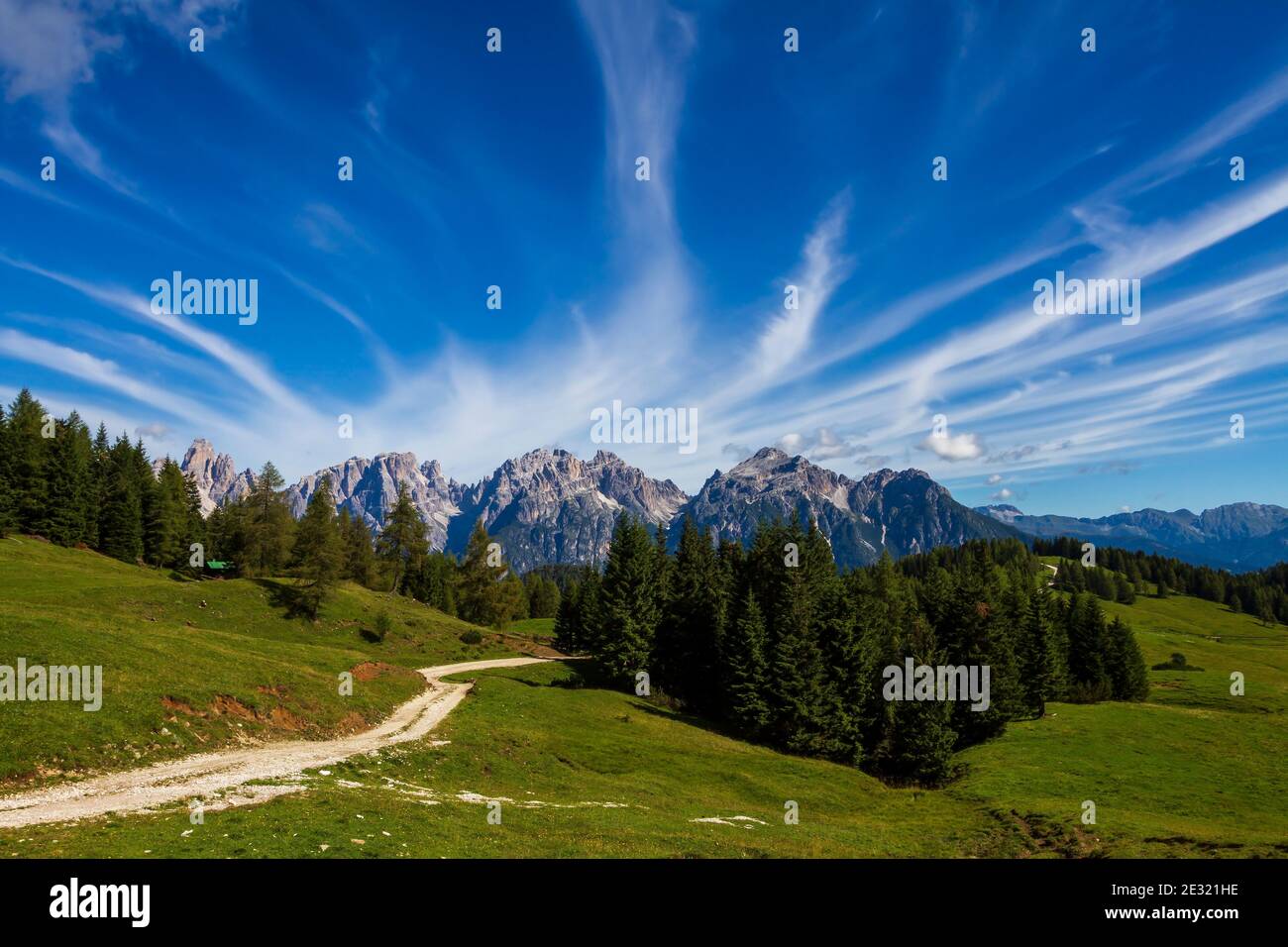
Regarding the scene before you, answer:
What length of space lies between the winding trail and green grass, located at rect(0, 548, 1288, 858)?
1670 millimetres

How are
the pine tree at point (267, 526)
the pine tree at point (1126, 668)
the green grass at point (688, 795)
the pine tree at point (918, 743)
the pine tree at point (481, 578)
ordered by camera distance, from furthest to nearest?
the pine tree at point (481, 578) → the pine tree at point (267, 526) → the pine tree at point (1126, 668) → the pine tree at point (918, 743) → the green grass at point (688, 795)

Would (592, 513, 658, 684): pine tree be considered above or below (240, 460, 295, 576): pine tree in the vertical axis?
below

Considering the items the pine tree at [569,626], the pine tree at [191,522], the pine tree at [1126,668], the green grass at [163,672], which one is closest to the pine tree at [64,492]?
the pine tree at [191,522]

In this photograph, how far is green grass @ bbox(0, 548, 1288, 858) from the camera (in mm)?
19500

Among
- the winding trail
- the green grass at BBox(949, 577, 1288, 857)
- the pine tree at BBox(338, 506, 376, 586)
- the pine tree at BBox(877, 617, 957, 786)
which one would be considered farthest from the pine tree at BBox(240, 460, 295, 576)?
the green grass at BBox(949, 577, 1288, 857)

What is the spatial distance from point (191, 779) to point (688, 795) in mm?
26572

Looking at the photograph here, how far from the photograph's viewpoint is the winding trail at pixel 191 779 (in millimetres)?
19984

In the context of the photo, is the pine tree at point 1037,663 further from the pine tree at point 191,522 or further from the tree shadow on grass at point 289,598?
the pine tree at point 191,522

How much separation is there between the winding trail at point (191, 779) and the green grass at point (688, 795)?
1.67 metres

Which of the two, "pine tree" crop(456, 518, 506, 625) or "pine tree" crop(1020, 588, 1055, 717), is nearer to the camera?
"pine tree" crop(1020, 588, 1055, 717)

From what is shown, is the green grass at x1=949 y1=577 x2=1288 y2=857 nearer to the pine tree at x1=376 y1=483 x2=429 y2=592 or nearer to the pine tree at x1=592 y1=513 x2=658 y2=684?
the pine tree at x1=592 y1=513 x2=658 y2=684
